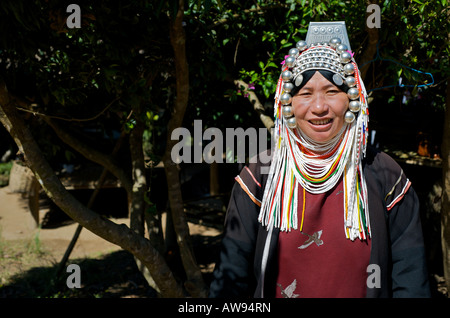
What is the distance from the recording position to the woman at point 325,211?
216 centimetres

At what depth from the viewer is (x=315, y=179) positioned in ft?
7.36

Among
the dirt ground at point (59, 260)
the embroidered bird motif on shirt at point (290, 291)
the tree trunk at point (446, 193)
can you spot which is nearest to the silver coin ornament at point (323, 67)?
the embroidered bird motif on shirt at point (290, 291)

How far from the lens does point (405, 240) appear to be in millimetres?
2184

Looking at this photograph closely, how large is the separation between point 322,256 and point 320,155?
499 millimetres

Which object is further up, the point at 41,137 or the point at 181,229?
the point at 41,137

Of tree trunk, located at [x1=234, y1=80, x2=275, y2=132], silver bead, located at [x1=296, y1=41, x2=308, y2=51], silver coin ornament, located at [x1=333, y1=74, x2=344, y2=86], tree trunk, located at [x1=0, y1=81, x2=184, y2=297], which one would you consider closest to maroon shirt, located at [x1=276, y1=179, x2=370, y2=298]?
silver coin ornament, located at [x1=333, y1=74, x2=344, y2=86]

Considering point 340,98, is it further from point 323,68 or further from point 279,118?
point 279,118

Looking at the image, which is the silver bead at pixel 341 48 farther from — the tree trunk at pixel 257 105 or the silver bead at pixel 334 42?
the tree trunk at pixel 257 105

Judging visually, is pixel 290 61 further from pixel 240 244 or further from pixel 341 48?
pixel 240 244

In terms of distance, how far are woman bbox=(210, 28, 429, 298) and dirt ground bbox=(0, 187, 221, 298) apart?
350cm

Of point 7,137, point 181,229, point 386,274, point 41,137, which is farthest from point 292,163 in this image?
point 7,137

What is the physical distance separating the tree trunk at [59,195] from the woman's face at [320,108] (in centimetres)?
159

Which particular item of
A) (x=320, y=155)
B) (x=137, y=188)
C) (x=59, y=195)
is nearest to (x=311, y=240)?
(x=320, y=155)

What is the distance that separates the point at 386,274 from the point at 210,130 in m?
3.19
